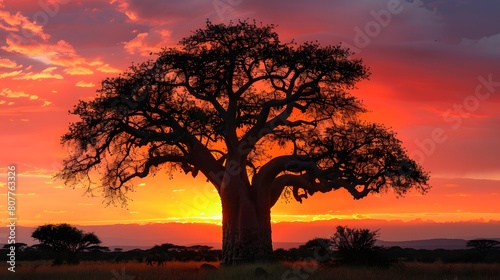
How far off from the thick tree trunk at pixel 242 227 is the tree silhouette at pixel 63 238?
21.8 metres

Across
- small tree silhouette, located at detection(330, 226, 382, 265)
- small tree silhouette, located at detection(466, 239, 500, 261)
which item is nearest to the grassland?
small tree silhouette, located at detection(330, 226, 382, 265)

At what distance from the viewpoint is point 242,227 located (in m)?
32.6

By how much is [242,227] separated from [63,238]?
76.4 ft

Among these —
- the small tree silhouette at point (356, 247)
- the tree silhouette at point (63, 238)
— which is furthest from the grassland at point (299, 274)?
the tree silhouette at point (63, 238)

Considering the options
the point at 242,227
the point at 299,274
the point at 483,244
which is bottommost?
the point at 299,274

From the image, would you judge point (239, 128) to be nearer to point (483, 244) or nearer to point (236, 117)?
point (236, 117)

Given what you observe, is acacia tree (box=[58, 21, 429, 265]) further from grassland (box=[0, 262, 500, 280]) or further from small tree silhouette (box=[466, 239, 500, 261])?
small tree silhouette (box=[466, 239, 500, 261])

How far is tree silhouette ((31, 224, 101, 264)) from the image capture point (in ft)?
169

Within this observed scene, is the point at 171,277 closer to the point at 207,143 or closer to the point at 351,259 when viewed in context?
the point at 351,259

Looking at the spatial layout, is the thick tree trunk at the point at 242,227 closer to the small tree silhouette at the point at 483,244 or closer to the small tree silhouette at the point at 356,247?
the small tree silhouette at the point at 356,247

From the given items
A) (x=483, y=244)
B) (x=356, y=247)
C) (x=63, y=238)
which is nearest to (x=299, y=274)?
(x=356, y=247)

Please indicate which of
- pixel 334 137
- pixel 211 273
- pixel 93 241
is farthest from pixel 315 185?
pixel 93 241

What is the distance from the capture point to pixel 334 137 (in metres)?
34.0

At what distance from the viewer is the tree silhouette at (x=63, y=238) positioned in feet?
169
